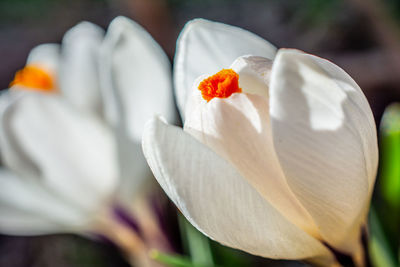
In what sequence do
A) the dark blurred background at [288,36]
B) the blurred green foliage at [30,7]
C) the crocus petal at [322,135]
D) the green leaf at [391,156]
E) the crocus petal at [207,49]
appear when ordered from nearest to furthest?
1. the crocus petal at [322,135]
2. the crocus petal at [207,49]
3. the green leaf at [391,156]
4. the dark blurred background at [288,36]
5. the blurred green foliage at [30,7]

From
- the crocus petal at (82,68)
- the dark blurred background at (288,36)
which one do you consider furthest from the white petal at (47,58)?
the dark blurred background at (288,36)

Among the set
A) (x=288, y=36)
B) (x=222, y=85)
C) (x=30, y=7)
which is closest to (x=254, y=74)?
(x=222, y=85)

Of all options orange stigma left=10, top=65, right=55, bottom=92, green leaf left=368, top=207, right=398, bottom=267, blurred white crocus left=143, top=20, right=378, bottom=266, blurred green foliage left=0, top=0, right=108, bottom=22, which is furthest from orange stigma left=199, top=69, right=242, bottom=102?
blurred green foliage left=0, top=0, right=108, bottom=22

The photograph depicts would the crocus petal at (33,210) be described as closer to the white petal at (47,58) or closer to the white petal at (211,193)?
the white petal at (47,58)

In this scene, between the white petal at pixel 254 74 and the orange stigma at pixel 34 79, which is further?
the orange stigma at pixel 34 79

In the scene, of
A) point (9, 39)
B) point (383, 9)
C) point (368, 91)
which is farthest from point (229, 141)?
point (9, 39)

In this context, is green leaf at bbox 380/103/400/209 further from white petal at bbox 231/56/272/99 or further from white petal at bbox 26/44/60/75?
white petal at bbox 26/44/60/75

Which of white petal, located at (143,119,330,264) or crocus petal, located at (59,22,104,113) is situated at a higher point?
white petal, located at (143,119,330,264)
